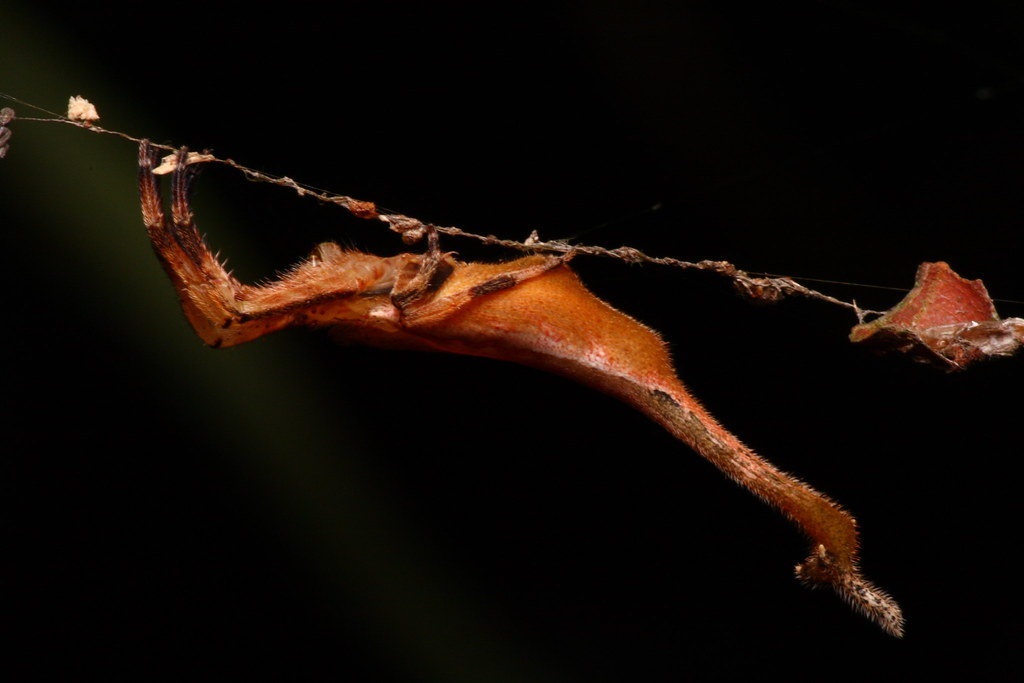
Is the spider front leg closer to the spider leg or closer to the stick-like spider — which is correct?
the stick-like spider

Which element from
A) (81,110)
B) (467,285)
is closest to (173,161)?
(81,110)

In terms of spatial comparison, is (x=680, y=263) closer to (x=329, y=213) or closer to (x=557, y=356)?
(x=557, y=356)

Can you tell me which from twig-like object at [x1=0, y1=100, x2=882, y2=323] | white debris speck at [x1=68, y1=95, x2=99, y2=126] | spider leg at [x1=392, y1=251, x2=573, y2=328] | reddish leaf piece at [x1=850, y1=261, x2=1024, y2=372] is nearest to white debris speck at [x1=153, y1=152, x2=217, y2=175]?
twig-like object at [x1=0, y1=100, x2=882, y2=323]

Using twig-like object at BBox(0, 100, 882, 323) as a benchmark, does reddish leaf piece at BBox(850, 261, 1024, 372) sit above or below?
below

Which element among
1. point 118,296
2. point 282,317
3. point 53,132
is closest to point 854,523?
point 282,317

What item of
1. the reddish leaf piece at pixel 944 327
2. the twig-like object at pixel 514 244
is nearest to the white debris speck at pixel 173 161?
the twig-like object at pixel 514 244

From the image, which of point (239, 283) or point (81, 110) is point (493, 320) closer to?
point (239, 283)
